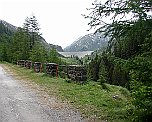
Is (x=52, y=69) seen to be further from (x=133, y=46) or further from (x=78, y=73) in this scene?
(x=133, y=46)

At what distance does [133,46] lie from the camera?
8.26 metres

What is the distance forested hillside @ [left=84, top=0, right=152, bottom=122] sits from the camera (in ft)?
24.3

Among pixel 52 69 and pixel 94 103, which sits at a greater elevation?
pixel 52 69

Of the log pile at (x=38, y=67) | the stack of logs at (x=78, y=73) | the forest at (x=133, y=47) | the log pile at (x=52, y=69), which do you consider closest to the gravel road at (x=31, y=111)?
the forest at (x=133, y=47)

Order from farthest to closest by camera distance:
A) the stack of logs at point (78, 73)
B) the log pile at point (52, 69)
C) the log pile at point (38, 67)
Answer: the log pile at point (38, 67) → the log pile at point (52, 69) → the stack of logs at point (78, 73)

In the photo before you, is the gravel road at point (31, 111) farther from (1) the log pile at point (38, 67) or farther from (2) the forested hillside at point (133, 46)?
(1) the log pile at point (38, 67)

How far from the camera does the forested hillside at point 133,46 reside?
7.40 metres

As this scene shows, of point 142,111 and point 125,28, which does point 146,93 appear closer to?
point 142,111

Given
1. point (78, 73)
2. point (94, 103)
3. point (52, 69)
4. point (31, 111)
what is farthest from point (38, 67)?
point (31, 111)

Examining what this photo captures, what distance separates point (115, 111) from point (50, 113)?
81.2 inches

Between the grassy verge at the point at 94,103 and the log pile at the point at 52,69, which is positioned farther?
the log pile at the point at 52,69

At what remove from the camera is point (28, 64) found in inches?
1275

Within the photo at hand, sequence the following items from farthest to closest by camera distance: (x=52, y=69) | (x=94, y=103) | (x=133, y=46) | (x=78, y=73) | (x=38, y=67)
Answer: (x=38, y=67), (x=52, y=69), (x=78, y=73), (x=94, y=103), (x=133, y=46)

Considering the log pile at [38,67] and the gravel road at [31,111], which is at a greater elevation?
the log pile at [38,67]
